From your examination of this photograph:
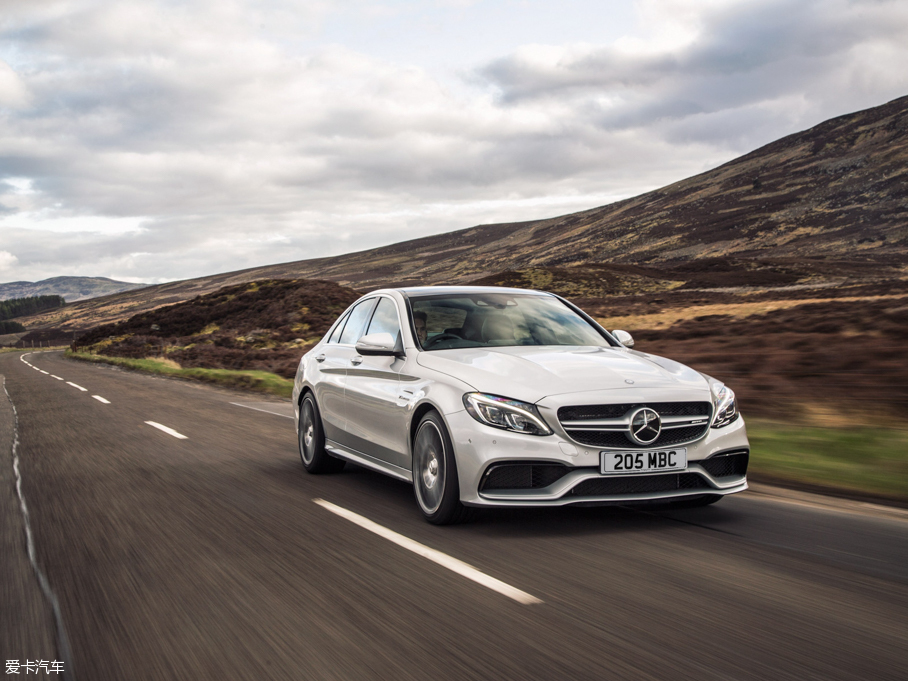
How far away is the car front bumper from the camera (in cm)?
486

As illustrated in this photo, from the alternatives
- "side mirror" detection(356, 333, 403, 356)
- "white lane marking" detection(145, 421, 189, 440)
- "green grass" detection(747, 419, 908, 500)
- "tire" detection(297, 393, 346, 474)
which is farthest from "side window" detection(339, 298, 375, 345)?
"white lane marking" detection(145, 421, 189, 440)

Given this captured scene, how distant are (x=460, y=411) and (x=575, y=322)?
2.00m

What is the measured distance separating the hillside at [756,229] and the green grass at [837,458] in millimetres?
65346

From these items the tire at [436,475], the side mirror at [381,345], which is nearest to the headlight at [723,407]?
the tire at [436,475]

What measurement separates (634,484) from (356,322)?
11.3 ft

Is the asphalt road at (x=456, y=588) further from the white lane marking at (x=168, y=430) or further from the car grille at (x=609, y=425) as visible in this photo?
the white lane marking at (x=168, y=430)

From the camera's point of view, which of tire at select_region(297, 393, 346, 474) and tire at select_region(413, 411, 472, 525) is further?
tire at select_region(297, 393, 346, 474)

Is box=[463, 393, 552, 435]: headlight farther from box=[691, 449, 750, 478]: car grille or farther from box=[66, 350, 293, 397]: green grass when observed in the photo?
box=[66, 350, 293, 397]: green grass

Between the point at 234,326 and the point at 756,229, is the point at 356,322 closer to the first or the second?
the point at 234,326

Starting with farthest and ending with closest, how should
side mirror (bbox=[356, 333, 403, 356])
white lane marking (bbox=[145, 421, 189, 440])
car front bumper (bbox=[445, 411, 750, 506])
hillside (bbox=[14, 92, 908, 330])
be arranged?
hillside (bbox=[14, 92, 908, 330]) → white lane marking (bbox=[145, 421, 189, 440]) → side mirror (bbox=[356, 333, 403, 356]) → car front bumper (bbox=[445, 411, 750, 506])

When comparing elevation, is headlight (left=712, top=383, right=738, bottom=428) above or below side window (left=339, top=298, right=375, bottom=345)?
below

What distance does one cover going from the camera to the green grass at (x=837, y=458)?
6465mm

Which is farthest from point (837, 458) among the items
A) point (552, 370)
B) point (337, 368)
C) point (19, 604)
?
point (19, 604)

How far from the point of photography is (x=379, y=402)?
627cm
